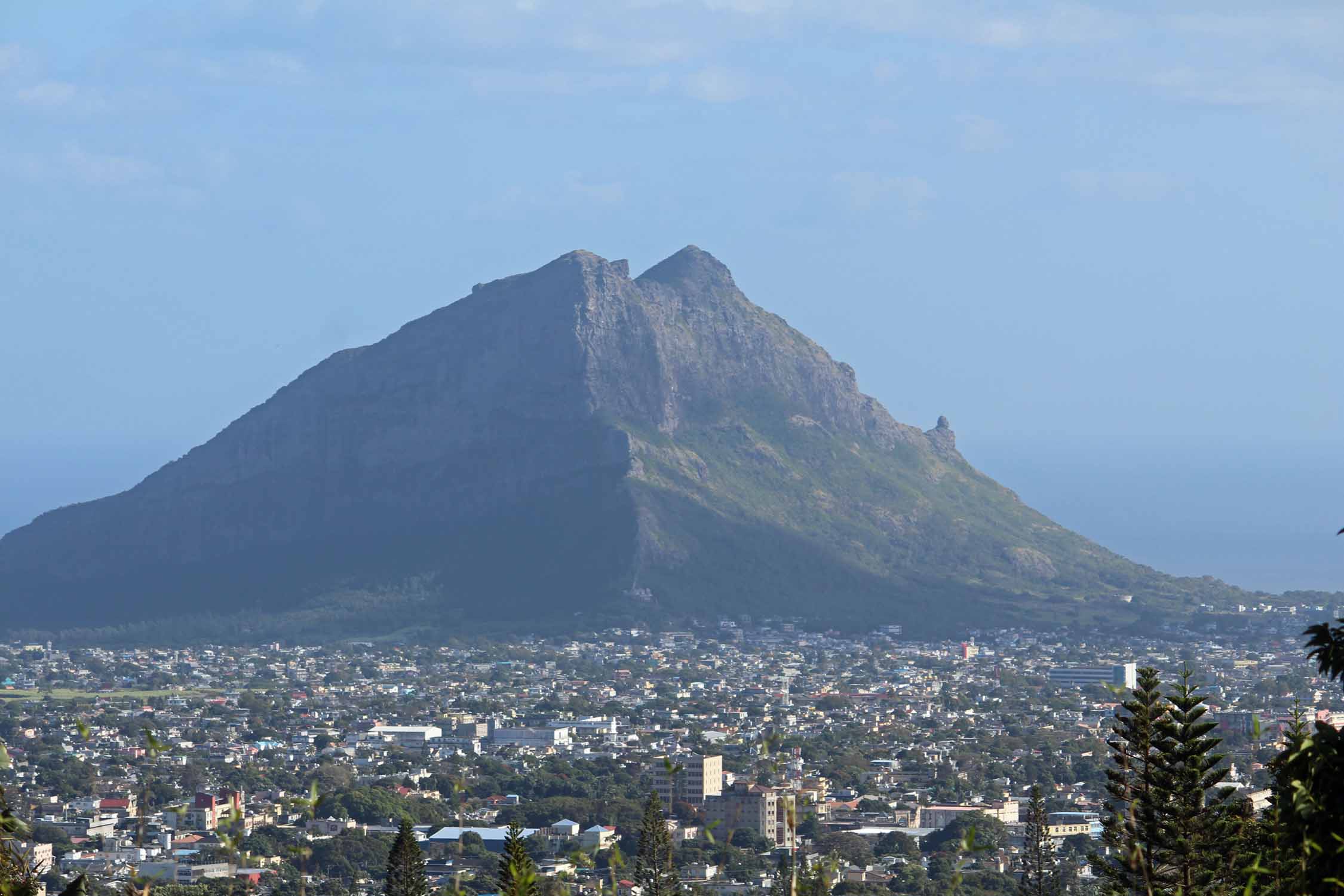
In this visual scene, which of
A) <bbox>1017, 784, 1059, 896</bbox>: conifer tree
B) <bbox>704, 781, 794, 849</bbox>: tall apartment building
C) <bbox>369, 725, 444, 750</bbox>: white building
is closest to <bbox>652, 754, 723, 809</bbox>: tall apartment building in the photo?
<bbox>704, 781, 794, 849</bbox>: tall apartment building

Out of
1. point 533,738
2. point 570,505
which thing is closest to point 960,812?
point 533,738

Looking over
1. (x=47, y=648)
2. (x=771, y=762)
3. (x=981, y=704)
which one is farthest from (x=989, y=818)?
(x=47, y=648)

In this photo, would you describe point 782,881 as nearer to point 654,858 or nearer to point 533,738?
point 654,858

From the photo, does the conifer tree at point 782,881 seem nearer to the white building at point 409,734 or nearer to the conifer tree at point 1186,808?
the conifer tree at point 1186,808

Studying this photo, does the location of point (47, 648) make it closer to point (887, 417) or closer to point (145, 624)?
point (145, 624)

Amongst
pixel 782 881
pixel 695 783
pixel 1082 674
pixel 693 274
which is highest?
pixel 693 274

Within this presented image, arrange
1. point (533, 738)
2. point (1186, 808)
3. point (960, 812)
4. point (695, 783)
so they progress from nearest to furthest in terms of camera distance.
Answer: point (1186, 808) < point (960, 812) < point (695, 783) < point (533, 738)
